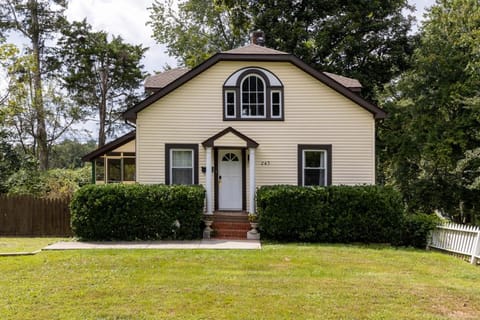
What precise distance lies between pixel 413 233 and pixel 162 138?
8385 mm

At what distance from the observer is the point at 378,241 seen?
11.1 metres

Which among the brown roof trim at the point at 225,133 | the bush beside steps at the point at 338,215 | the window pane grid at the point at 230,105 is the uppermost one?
the window pane grid at the point at 230,105

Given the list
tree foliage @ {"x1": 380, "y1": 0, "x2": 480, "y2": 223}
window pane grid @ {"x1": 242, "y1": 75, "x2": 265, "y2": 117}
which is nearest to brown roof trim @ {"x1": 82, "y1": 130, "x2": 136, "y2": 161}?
window pane grid @ {"x1": 242, "y1": 75, "x2": 265, "y2": 117}

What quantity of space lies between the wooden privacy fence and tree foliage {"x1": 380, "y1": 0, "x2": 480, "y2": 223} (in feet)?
48.9

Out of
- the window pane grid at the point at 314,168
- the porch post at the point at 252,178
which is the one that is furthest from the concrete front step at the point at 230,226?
the window pane grid at the point at 314,168

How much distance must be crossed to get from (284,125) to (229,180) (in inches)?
106

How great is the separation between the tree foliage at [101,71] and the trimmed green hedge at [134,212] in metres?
23.8

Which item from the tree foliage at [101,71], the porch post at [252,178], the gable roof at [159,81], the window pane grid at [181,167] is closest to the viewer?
the porch post at [252,178]

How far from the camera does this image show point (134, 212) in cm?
1090

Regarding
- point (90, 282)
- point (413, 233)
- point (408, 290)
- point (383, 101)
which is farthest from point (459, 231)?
point (383, 101)

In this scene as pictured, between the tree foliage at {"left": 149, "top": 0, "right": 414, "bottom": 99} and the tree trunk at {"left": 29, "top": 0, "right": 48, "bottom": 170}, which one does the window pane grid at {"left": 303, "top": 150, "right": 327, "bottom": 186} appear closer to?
the tree foliage at {"left": 149, "top": 0, "right": 414, "bottom": 99}

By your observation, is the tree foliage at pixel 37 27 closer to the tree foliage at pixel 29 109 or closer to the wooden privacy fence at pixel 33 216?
the tree foliage at pixel 29 109

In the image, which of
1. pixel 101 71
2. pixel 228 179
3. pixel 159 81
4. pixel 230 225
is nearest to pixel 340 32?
pixel 159 81

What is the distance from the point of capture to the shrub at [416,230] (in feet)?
35.9
